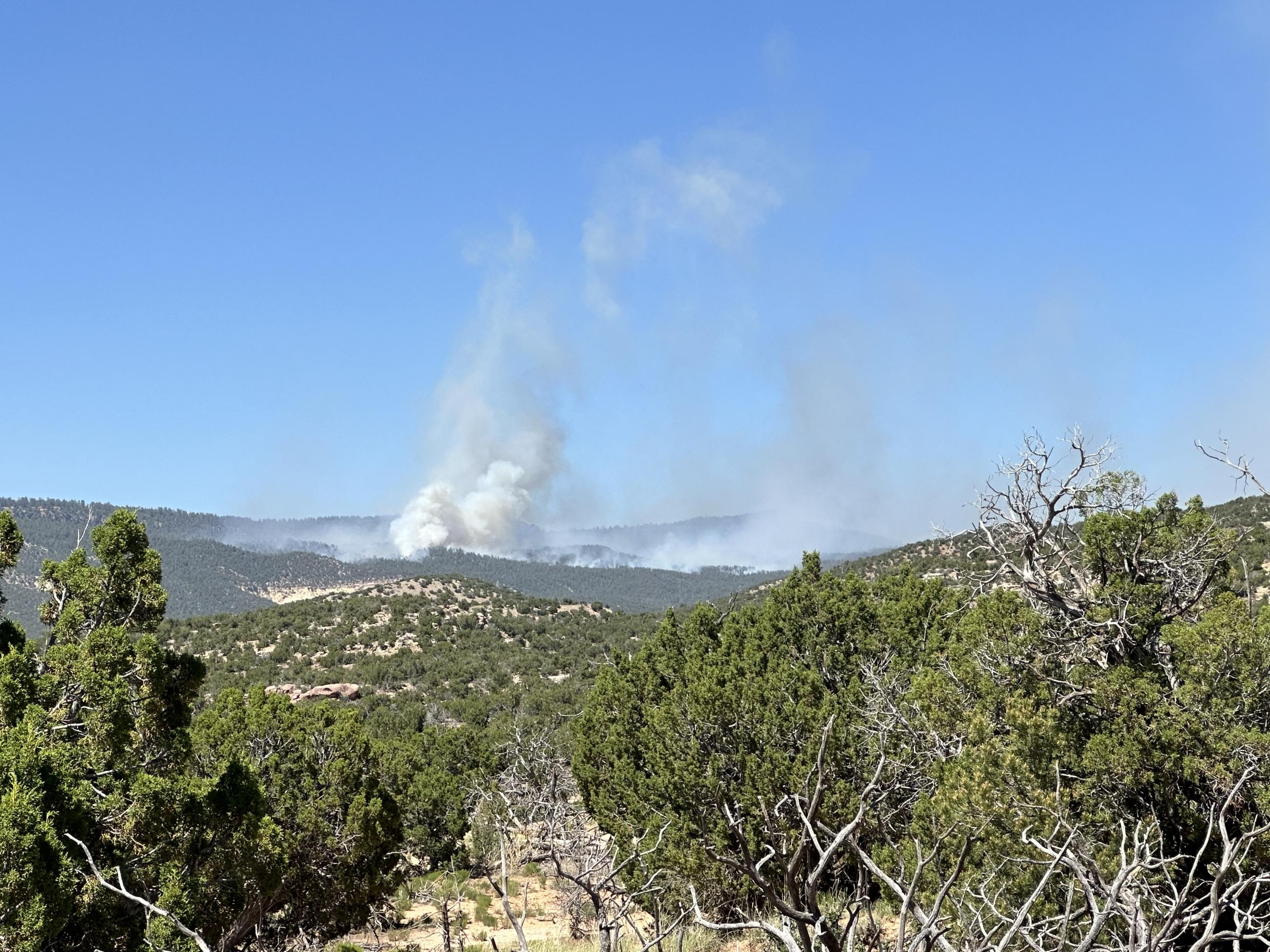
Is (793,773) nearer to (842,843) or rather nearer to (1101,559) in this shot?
(1101,559)

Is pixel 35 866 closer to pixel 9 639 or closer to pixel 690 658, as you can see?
pixel 9 639

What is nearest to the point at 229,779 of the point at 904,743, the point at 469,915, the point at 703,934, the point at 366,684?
the point at 703,934

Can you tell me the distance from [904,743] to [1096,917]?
35.7 feet

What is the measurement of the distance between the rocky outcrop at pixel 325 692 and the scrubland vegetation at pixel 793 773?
26.4 m

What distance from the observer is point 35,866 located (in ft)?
25.1

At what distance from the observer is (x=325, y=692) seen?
4509cm

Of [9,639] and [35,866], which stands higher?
[9,639]

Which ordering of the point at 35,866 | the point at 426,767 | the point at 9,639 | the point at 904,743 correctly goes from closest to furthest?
the point at 35,866, the point at 9,639, the point at 904,743, the point at 426,767

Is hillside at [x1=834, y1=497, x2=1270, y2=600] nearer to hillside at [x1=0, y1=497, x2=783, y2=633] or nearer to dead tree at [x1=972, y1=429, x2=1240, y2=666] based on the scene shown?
dead tree at [x1=972, y1=429, x2=1240, y2=666]

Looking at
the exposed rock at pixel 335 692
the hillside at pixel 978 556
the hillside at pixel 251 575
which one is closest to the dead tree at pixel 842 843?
the hillside at pixel 978 556

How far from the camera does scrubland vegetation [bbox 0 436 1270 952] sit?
4.36m

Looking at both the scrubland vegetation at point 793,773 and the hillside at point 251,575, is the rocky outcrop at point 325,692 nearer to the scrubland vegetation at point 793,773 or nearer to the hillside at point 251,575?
the scrubland vegetation at point 793,773

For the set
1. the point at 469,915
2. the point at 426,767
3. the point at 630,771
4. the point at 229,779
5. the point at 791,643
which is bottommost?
the point at 469,915

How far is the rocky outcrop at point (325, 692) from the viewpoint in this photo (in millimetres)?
44438
